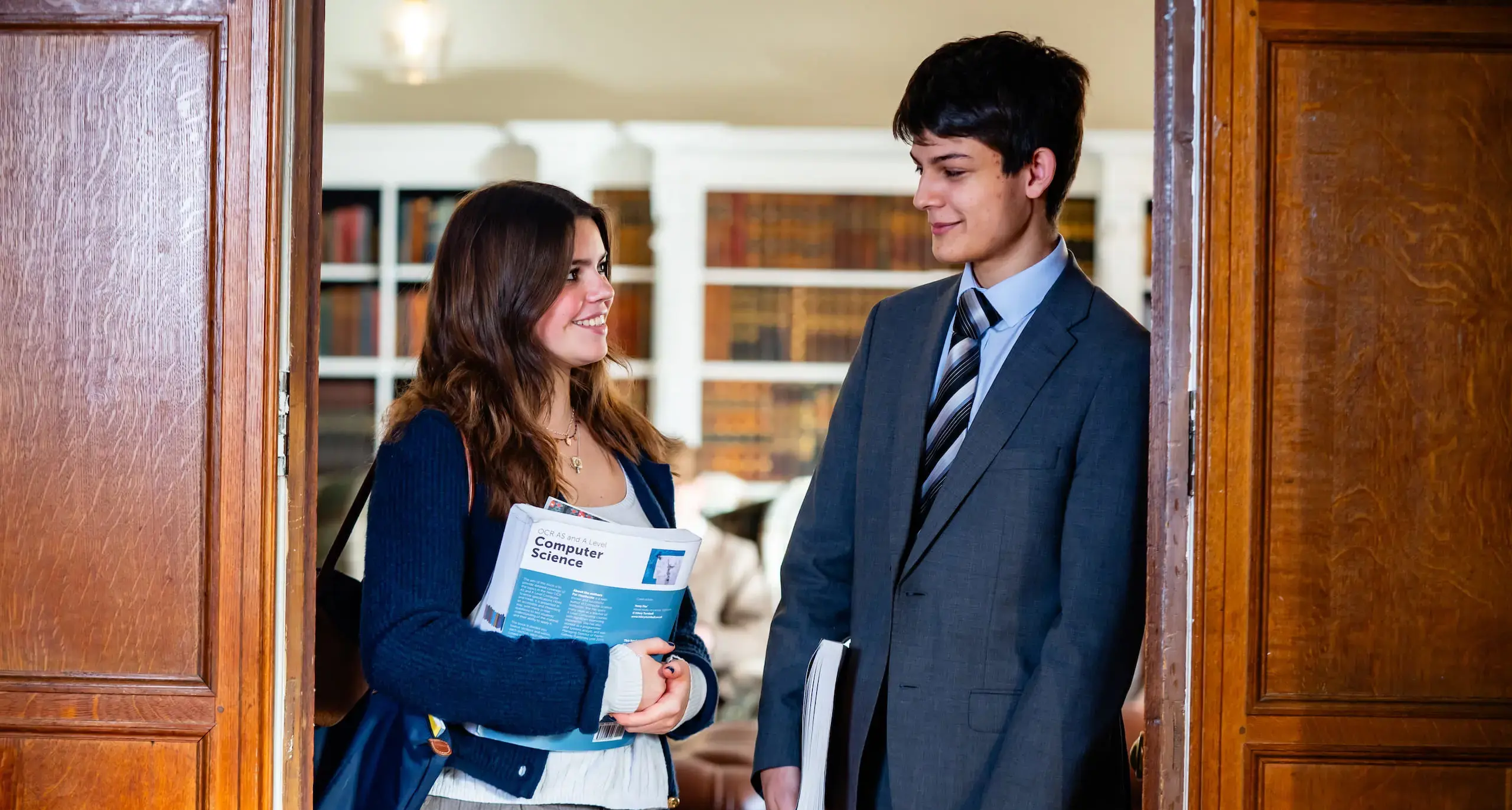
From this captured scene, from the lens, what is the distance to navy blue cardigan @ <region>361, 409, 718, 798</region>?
1458 millimetres

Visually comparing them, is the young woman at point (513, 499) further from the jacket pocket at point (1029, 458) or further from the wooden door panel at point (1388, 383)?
the wooden door panel at point (1388, 383)

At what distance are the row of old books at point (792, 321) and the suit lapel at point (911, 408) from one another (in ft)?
11.5

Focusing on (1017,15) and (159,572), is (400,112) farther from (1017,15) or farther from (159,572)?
(159,572)

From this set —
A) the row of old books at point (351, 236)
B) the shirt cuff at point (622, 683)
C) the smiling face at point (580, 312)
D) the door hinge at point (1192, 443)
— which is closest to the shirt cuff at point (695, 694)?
the shirt cuff at point (622, 683)

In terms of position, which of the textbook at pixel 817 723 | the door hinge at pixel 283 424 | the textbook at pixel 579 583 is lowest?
the textbook at pixel 817 723

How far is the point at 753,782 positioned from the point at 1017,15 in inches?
145

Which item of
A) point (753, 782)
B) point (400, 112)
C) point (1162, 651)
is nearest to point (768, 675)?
point (753, 782)

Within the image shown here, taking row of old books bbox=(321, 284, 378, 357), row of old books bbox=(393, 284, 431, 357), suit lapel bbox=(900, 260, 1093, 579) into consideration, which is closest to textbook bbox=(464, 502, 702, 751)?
suit lapel bbox=(900, 260, 1093, 579)

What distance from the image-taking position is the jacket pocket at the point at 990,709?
160 centimetres

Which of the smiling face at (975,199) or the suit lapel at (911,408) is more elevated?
the smiling face at (975,199)

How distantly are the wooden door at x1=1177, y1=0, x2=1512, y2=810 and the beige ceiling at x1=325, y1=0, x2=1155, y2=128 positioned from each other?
3.12 meters

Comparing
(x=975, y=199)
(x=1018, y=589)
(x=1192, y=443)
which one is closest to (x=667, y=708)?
(x=1018, y=589)

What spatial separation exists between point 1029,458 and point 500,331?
0.72 metres

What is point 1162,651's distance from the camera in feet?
4.42
